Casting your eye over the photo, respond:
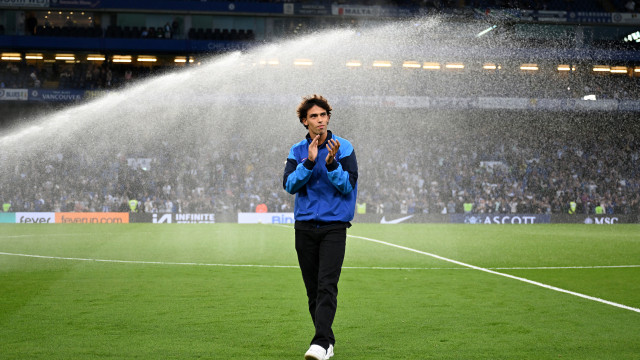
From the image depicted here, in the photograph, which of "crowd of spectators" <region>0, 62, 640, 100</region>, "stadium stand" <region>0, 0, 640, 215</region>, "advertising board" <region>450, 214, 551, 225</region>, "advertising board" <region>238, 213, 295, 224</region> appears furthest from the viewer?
"crowd of spectators" <region>0, 62, 640, 100</region>

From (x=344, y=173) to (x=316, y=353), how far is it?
1416 mm

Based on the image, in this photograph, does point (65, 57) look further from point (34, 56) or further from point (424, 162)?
point (424, 162)

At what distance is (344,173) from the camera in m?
5.48

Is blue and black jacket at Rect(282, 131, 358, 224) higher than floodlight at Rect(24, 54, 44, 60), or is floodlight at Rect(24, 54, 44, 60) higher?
floodlight at Rect(24, 54, 44, 60)

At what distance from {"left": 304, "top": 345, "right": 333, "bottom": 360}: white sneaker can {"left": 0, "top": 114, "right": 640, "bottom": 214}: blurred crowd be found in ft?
97.9

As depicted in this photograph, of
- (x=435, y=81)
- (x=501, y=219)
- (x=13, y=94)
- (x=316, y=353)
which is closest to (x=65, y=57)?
(x=13, y=94)

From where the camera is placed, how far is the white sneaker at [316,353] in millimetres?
5305

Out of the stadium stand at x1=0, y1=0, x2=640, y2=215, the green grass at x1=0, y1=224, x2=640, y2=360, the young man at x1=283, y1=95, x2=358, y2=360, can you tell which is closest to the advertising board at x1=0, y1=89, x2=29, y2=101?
the stadium stand at x1=0, y1=0, x2=640, y2=215

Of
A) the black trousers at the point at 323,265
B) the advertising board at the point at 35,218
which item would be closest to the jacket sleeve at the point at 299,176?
the black trousers at the point at 323,265

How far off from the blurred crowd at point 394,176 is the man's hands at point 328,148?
29.8 meters

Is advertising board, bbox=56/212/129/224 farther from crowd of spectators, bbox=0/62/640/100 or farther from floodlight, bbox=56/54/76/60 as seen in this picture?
floodlight, bbox=56/54/76/60

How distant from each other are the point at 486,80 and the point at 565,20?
794 cm

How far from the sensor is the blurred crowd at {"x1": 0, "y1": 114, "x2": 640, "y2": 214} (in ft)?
116

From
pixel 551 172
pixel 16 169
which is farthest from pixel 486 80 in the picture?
pixel 16 169
